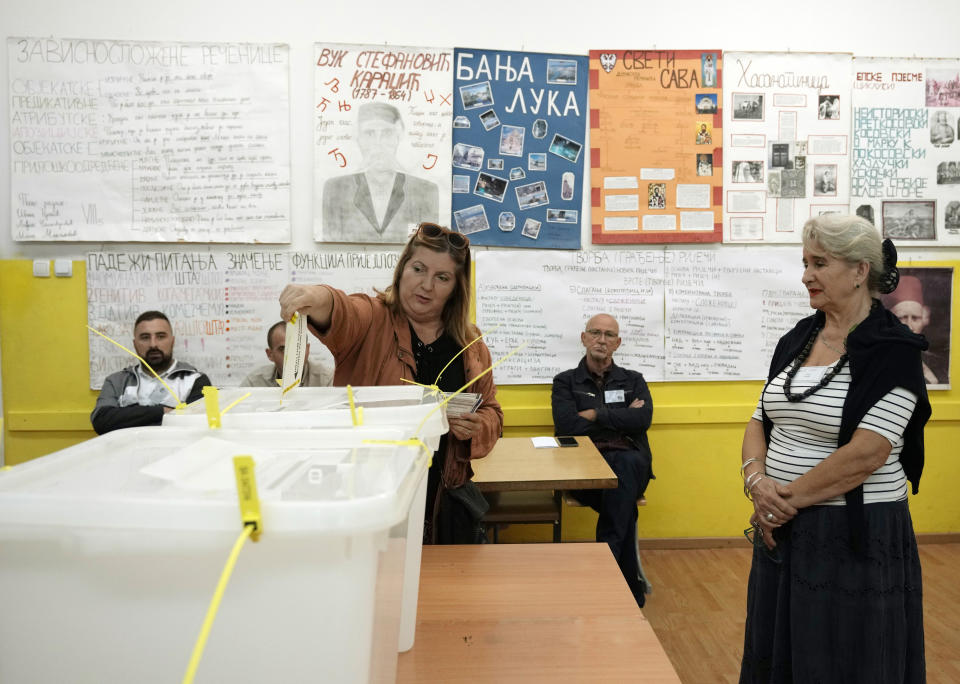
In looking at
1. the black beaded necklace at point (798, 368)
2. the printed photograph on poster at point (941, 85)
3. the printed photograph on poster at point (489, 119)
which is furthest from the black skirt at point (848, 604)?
the printed photograph on poster at point (941, 85)

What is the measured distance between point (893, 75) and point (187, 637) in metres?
4.38

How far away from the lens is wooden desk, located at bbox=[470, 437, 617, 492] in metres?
2.43

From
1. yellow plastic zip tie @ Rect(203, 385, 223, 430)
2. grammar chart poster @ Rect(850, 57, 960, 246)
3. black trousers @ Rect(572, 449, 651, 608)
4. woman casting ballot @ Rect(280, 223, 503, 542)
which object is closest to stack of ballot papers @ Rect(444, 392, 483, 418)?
woman casting ballot @ Rect(280, 223, 503, 542)

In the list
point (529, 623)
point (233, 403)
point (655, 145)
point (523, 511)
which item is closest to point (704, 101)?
point (655, 145)

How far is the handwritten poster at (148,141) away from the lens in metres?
3.26

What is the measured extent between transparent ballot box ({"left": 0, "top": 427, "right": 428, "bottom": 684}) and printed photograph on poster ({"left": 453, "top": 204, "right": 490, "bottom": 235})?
9.95 feet

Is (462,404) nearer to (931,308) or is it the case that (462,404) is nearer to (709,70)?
(709,70)

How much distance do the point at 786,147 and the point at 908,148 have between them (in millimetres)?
710

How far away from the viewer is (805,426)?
1.62m

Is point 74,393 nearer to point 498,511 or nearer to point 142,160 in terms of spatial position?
point 142,160

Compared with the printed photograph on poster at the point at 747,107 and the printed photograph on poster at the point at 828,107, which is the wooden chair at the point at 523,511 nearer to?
the printed photograph on poster at the point at 747,107

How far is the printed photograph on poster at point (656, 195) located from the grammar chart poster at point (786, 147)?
0.36 m

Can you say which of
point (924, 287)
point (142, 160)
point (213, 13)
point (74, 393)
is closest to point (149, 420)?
point (74, 393)

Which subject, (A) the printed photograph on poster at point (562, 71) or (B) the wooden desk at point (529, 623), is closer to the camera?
(B) the wooden desk at point (529, 623)
